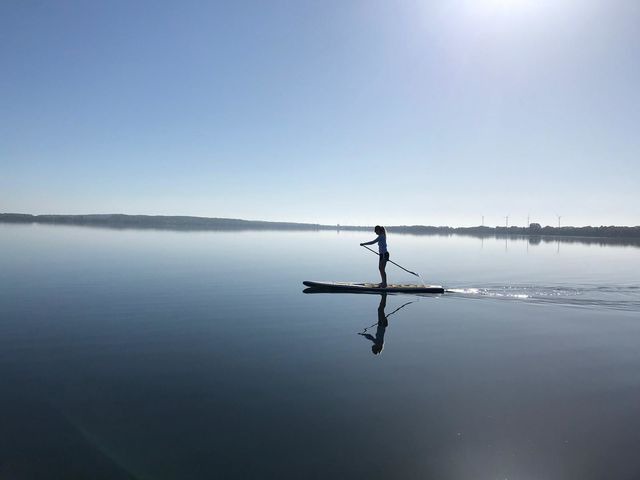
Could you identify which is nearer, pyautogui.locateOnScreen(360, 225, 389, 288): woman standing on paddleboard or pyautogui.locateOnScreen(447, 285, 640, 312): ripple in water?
pyautogui.locateOnScreen(447, 285, 640, 312): ripple in water

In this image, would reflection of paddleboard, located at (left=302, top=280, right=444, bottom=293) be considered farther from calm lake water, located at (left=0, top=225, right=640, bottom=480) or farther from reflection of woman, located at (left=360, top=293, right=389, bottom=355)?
calm lake water, located at (left=0, top=225, right=640, bottom=480)

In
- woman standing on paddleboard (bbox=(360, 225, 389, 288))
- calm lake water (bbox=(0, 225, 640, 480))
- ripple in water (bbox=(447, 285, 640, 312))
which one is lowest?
calm lake water (bbox=(0, 225, 640, 480))

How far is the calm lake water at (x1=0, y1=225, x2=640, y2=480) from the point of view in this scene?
522 cm

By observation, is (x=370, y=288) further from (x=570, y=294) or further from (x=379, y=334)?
(x=570, y=294)

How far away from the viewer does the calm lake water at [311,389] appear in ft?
17.1

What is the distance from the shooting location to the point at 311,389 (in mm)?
7449

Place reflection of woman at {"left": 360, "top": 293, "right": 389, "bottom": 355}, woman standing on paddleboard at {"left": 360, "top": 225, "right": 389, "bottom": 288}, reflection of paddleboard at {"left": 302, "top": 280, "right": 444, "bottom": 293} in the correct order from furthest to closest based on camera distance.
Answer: woman standing on paddleboard at {"left": 360, "top": 225, "right": 389, "bottom": 288}, reflection of paddleboard at {"left": 302, "top": 280, "right": 444, "bottom": 293}, reflection of woman at {"left": 360, "top": 293, "right": 389, "bottom": 355}

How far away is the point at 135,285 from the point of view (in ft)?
60.8

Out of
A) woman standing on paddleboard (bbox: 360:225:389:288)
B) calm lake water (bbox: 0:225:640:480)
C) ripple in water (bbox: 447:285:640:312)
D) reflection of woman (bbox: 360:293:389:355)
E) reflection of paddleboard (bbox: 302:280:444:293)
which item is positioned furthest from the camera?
woman standing on paddleboard (bbox: 360:225:389:288)

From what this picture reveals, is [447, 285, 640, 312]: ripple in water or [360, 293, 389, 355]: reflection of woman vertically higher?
[447, 285, 640, 312]: ripple in water

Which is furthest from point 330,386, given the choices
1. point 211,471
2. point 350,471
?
point 211,471

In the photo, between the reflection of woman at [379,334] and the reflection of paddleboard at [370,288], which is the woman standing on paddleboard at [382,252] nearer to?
the reflection of paddleboard at [370,288]

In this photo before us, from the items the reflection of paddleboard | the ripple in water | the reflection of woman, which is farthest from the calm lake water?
the reflection of paddleboard

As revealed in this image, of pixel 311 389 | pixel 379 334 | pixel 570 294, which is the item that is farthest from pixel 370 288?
pixel 311 389
